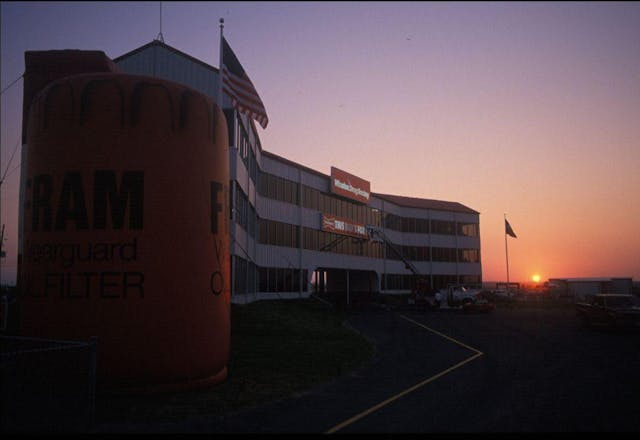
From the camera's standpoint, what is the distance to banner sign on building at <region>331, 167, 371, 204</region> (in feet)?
161

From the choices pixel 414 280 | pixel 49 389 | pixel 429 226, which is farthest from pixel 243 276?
pixel 429 226

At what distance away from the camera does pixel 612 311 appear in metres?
24.4

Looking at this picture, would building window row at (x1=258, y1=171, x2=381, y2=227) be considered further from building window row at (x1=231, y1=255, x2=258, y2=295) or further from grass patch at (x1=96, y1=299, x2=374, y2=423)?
grass patch at (x1=96, y1=299, x2=374, y2=423)

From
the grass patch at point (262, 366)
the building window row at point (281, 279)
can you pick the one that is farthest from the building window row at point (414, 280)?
the grass patch at point (262, 366)

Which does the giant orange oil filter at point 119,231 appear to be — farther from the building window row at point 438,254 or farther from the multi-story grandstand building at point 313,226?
the building window row at point 438,254

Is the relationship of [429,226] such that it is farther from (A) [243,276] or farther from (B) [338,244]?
(A) [243,276]

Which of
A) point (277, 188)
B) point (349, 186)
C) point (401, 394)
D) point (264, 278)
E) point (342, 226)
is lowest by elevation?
point (401, 394)

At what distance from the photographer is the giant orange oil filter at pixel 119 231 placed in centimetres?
999

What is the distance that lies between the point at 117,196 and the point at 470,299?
33.7 meters

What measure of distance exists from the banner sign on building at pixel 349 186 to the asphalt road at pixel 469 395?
30.1 metres

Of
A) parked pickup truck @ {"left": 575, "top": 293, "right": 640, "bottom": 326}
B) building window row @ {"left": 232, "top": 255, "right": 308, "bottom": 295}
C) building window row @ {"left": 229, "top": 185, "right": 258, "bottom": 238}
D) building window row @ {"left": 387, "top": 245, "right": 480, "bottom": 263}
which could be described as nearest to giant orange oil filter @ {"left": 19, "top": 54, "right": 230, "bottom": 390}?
building window row @ {"left": 229, "top": 185, "right": 258, "bottom": 238}

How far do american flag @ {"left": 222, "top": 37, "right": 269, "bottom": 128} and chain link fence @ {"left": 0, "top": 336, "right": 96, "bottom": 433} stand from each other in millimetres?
9921

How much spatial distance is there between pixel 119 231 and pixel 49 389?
10.3 ft

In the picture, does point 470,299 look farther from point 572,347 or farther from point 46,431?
point 46,431
